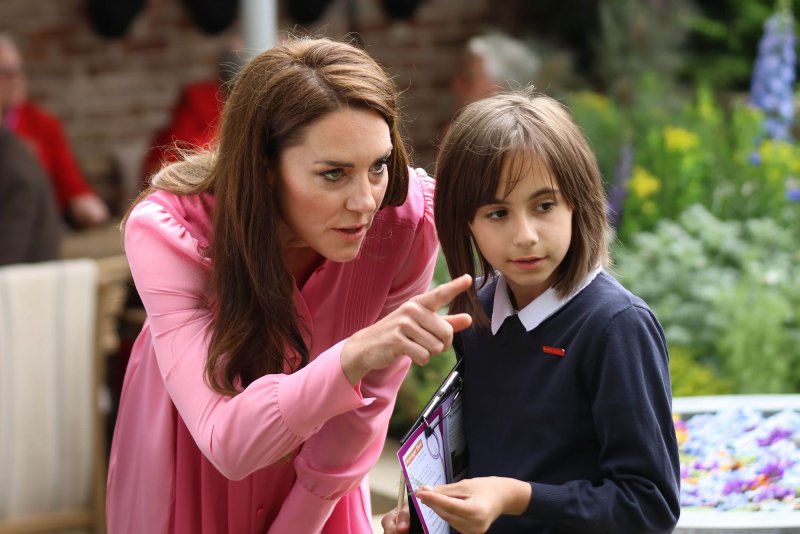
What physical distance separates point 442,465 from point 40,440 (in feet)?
6.56

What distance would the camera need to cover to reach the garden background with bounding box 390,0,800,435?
150 inches

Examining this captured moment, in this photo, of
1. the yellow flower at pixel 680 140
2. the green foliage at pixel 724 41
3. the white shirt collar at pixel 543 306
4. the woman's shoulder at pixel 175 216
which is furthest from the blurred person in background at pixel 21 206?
the green foliage at pixel 724 41

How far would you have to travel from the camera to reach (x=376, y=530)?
227 centimetres

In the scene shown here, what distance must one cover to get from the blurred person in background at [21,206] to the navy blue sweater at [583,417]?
2.76 metres

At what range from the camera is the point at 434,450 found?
159 centimetres

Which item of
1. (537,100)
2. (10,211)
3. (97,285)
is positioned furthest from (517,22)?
(537,100)

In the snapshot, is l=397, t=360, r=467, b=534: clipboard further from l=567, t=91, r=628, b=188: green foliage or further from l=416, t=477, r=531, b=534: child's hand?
l=567, t=91, r=628, b=188: green foliage

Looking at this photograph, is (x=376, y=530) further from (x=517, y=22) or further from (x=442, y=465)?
(x=517, y=22)

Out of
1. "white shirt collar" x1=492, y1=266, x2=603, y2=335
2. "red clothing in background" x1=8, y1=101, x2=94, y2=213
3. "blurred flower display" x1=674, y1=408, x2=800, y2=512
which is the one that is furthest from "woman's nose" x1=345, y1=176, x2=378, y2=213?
"red clothing in background" x1=8, y1=101, x2=94, y2=213

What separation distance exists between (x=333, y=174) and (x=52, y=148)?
13.9ft

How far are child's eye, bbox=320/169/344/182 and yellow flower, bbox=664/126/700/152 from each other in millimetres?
3201

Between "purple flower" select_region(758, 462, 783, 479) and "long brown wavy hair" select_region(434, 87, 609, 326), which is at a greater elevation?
"long brown wavy hair" select_region(434, 87, 609, 326)

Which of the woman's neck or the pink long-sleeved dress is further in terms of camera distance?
the woman's neck

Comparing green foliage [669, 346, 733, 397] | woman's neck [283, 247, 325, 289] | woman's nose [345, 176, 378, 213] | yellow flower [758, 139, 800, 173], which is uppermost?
woman's nose [345, 176, 378, 213]
